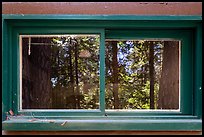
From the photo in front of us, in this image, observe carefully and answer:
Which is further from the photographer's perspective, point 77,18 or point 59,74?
point 59,74

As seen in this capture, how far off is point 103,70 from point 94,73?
0.27 feet

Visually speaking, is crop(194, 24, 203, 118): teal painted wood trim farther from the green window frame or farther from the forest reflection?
the forest reflection

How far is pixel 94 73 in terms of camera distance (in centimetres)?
189

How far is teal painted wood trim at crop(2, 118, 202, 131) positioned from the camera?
1.74 metres

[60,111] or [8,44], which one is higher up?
[8,44]

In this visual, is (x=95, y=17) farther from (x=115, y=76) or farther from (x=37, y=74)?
(x=37, y=74)

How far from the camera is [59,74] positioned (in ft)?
6.27

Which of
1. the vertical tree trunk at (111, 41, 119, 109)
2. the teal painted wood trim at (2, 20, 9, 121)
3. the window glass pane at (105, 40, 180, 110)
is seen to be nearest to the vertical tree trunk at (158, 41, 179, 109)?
the window glass pane at (105, 40, 180, 110)

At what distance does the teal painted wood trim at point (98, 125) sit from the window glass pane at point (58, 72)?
0.17m

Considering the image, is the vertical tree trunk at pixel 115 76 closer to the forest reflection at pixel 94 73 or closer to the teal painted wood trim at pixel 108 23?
the forest reflection at pixel 94 73

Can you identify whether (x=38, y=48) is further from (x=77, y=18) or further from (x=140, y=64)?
(x=140, y=64)

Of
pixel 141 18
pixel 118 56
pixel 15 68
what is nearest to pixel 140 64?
pixel 118 56

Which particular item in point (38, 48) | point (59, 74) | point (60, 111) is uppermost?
point (38, 48)

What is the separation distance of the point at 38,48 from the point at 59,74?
0.66 feet
